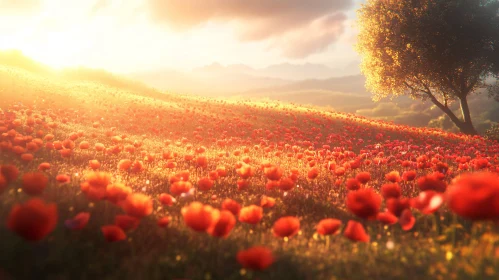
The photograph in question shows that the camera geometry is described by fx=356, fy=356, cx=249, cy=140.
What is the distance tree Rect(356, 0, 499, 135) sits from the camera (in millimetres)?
24484

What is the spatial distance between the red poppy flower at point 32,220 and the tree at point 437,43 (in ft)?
86.7

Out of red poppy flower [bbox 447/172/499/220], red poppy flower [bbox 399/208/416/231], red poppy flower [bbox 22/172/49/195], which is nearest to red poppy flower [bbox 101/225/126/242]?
red poppy flower [bbox 22/172/49/195]

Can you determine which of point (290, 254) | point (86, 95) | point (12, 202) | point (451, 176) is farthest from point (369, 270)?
point (86, 95)

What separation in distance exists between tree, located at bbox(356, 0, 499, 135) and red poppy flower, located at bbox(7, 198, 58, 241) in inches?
1041

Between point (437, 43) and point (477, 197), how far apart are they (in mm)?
25109

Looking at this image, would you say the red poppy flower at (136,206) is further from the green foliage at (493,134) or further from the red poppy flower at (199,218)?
the green foliage at (493,134)

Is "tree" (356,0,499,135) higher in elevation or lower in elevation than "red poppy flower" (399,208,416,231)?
higher

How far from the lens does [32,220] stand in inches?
121

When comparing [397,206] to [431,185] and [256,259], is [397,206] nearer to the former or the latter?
[431,185]

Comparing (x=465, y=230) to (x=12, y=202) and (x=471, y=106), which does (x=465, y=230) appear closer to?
(x=12, y=202)

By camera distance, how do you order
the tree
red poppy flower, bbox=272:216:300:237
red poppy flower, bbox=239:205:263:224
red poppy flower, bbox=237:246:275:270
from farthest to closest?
the tree < red poppy flower, bbox=239:205:263:224 < red poppy flower, bbox=272:216:300:237 < red poppy flower, bbox=237:246:275:270

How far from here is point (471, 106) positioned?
93.8 m

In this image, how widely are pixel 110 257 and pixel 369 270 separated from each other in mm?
2618

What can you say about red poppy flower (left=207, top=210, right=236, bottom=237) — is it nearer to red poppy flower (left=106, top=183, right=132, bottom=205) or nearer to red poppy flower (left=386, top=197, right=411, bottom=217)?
red poppy flower (left=106, top=183, right=132, bottom=205)
